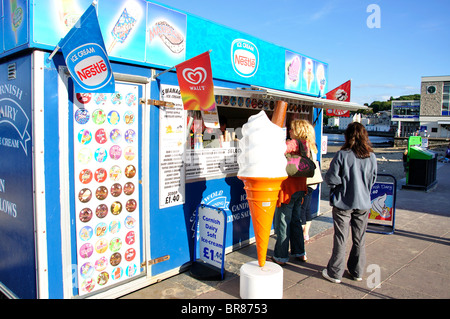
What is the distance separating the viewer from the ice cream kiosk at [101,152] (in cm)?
322

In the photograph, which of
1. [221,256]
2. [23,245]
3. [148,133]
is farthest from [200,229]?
[23,245]

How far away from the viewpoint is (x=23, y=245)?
139 inches

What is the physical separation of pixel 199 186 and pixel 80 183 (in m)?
1.76

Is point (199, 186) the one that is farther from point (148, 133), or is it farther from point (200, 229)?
point (148, 133)

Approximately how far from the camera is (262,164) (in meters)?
3.64

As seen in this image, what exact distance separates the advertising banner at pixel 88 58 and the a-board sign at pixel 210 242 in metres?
2.11

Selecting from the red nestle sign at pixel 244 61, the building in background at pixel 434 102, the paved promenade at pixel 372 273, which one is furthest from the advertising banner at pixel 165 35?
the building in background at pixel 434 102

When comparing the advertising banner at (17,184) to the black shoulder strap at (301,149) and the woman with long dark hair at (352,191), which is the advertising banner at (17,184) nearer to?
the black shoulder strap at (301,149)

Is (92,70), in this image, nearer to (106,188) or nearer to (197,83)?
(197,83)

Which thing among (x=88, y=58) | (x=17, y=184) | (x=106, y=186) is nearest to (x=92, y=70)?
(x=88, y=58)

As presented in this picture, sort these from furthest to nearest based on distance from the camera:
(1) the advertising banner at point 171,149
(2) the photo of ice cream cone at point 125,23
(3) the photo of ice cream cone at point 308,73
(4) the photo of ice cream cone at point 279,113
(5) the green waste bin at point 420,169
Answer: (5) the green waste bin at point 420,169
(3) the photo of ice cream cone at point 308,73
(1) the advertising banner at point 171,149
(4) the photo of ice cream cone at point 279,113
(2) the photo of ice cream cone at point 125,23

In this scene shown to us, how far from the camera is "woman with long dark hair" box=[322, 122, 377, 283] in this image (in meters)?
4.22

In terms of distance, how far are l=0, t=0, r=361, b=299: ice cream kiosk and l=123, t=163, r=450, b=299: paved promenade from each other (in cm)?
49

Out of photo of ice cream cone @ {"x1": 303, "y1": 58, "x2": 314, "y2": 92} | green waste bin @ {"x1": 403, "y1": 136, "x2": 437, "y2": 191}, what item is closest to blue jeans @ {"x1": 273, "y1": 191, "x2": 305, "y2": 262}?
photo of ice cream cone @ {"x1": 303, "y1": 58, "x2": 314, "y2": 92}
